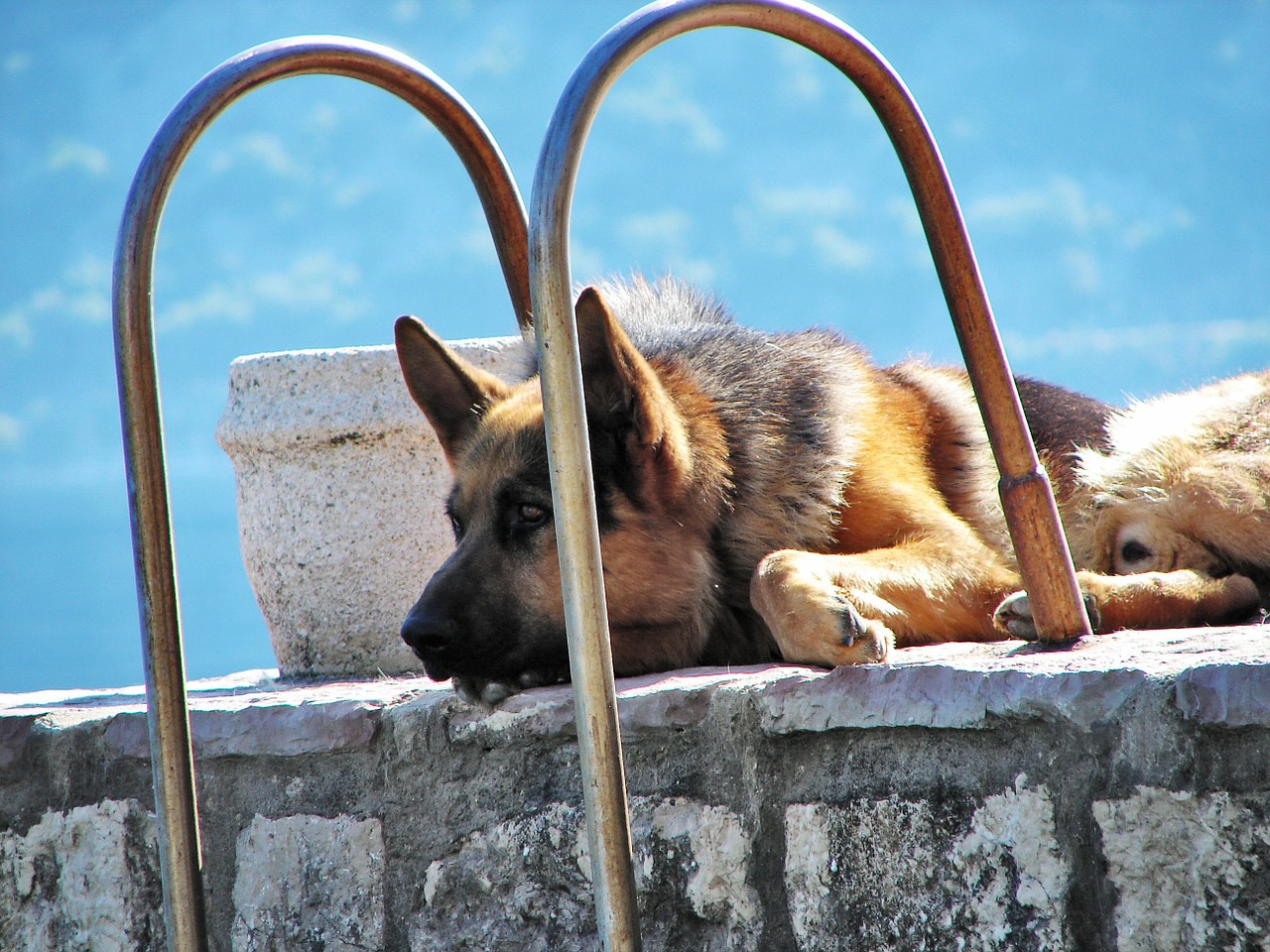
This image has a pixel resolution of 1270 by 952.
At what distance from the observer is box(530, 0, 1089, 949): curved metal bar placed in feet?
4.47

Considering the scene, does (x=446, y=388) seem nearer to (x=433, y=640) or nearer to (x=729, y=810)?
(x=433, y=640)

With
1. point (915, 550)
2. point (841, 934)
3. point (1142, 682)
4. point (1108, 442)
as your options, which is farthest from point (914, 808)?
point (1108, 442)

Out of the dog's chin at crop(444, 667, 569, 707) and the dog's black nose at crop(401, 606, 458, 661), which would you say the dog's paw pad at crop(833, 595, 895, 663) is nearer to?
the dog's chin at crop(444, 667, 569, 707)

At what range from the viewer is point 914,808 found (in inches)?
64.5

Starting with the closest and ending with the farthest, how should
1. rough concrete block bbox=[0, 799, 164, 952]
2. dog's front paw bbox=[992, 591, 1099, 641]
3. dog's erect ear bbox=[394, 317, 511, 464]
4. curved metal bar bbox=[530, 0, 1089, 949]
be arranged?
curved metal bar bbox=[530, 0, 1089, 949] → dog's front paw bbox=[992, 591, 1099, 641] → rough concrete block bbox=[0, 799, 164, 952] → dog's erect ear bbox=[394, 317, 511, 464]

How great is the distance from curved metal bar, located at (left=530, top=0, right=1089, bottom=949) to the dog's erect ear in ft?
4.33

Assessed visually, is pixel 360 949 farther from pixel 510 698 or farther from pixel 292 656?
pixel 292 656

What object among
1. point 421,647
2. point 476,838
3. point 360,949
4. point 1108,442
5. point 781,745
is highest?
point 1108,442

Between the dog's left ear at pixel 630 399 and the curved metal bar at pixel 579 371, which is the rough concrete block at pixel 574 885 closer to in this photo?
the curved metal bar at pixel 579 371

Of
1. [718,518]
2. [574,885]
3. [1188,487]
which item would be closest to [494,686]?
[574,885]

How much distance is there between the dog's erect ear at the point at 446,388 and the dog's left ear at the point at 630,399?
0.47 m

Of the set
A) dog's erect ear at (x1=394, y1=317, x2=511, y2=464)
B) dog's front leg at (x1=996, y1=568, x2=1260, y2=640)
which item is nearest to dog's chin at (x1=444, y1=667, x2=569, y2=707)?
dog's erect ear at (x1=394, y1=317, x2=511, y2=464)

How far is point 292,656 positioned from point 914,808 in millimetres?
Result: 2409

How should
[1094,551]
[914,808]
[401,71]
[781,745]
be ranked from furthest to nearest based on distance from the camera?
[1094,551]
[401,71]
[781,745]
[914,808]
